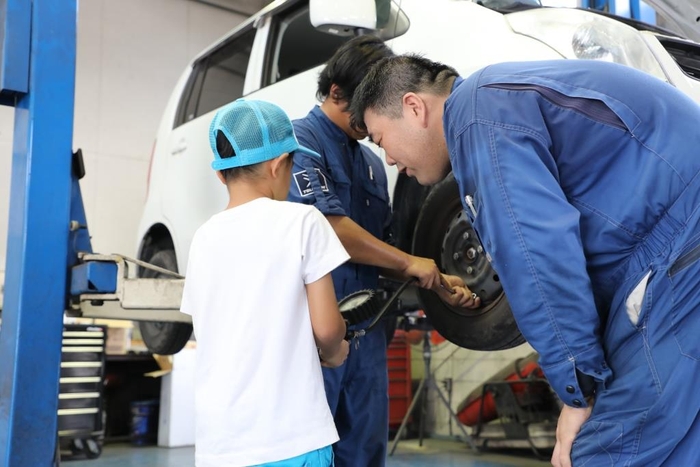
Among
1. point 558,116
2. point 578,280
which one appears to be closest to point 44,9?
point 558,116

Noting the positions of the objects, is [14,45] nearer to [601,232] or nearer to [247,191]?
[247,191]

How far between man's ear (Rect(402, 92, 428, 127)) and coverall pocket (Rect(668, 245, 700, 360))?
510mm

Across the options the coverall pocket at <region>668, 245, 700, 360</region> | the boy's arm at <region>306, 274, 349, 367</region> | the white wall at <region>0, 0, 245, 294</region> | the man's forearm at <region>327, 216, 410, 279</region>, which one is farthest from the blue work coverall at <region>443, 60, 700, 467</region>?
the white wall at <region>0, 0, 245, 294</region>

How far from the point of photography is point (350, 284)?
2000 millimetres

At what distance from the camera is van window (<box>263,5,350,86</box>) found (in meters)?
3.02

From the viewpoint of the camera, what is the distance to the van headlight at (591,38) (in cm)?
194

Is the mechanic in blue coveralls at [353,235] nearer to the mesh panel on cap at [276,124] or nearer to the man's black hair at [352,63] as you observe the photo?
the man's black hair at [352,63]

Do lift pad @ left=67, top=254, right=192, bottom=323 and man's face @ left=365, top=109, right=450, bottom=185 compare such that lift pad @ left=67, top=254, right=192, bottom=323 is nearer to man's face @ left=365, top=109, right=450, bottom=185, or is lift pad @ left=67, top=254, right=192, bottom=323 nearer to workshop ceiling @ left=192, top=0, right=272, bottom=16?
man's face @ left=365, top=109, right=450, bottom=185

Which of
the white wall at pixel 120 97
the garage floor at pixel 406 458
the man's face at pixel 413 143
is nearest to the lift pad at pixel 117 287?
the man's face at pixel 413 143

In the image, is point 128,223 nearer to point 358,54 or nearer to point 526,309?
point 358,54

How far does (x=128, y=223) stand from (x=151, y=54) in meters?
1.81

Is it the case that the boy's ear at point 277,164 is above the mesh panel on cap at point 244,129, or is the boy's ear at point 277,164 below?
below

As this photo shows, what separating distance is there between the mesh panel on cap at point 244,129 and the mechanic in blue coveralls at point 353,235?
494 mm

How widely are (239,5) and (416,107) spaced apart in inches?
285
